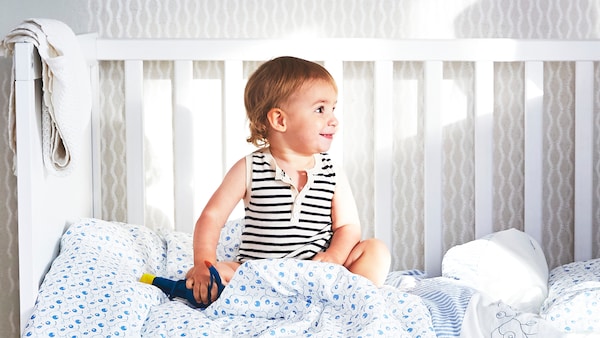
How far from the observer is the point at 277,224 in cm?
169

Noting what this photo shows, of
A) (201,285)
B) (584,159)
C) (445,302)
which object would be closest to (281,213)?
(201,285)

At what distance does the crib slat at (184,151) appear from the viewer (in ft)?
6.47

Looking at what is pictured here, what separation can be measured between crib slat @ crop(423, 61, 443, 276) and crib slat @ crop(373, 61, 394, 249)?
0.25 feet

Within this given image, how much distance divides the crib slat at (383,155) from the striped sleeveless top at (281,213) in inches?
12.0

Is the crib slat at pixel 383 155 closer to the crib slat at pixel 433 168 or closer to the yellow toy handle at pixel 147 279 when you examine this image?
the crib slat at pixel 433 168

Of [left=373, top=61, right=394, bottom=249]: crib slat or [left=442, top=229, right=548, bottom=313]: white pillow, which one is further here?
[left=373, top=61, right=394, bottom=249]: crib slat

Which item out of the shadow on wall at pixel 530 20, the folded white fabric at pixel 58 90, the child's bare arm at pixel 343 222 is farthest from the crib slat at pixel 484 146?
the folded white fabric at pixel 58 90

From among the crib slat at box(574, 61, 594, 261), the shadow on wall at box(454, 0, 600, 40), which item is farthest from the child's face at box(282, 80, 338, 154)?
the crib slat at box(574, 61, 594, 261)

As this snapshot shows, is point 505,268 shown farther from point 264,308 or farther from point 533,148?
point 264,308

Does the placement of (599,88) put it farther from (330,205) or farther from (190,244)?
(190,244)

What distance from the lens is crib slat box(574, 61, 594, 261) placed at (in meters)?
2.01

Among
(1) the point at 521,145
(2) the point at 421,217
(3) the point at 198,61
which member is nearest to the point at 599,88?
(1) the point at 521,145

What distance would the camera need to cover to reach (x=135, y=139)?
197 cm

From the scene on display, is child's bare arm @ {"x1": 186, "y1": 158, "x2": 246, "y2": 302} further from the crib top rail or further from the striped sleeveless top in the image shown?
the crib top rail
